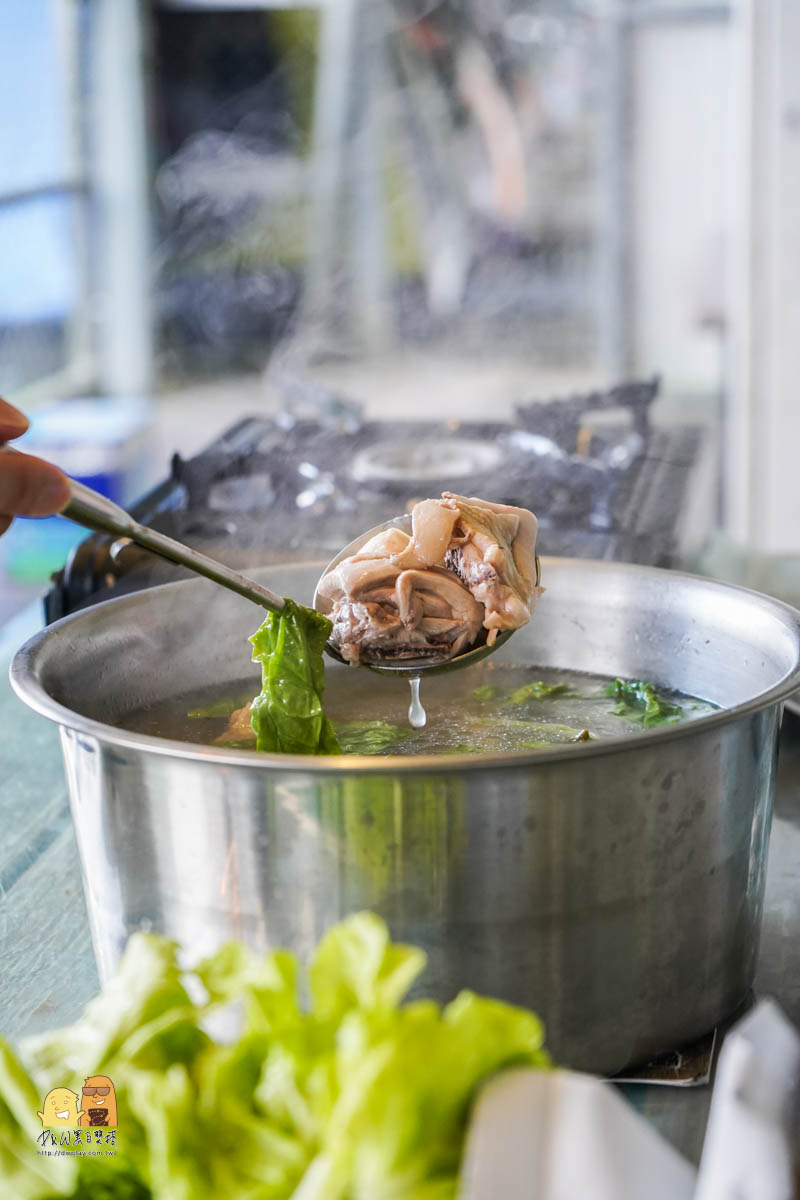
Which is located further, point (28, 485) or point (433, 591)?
point (433, 591)

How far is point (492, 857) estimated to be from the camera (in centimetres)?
106

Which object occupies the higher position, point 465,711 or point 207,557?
point 207,557

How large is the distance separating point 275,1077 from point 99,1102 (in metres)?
0.14

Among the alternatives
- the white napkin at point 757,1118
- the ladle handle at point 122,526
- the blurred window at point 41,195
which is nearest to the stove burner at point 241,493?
the ladle handle at point 122,526

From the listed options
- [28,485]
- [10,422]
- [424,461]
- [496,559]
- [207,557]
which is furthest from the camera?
[424,461]

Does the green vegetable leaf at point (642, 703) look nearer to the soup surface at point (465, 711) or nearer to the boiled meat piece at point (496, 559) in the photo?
the soup surface at point (465, 711)

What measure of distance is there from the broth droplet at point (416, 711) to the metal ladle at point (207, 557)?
41mm

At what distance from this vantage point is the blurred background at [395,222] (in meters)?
4.54

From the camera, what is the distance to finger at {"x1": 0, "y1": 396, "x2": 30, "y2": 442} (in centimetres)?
114

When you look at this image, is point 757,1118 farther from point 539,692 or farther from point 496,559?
point 539,692

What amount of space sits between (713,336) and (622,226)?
0.65 meters

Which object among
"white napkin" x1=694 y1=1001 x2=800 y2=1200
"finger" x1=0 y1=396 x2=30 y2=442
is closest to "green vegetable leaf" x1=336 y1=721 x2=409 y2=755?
"finger" x1=0 y1=396 x2=30 y2=442

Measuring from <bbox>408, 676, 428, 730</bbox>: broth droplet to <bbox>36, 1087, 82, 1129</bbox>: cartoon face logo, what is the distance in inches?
31.7

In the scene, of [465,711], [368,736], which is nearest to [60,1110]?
[368,736]
